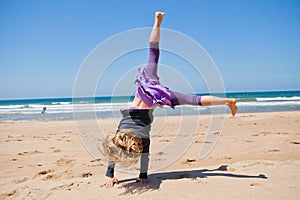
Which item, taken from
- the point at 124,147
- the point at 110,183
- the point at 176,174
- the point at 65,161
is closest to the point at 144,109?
the point at 124,147

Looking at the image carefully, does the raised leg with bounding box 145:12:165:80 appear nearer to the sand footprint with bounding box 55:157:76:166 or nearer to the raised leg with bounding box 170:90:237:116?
the raised leg with bounding box 170:90:237:116

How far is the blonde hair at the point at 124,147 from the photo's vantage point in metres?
3.11

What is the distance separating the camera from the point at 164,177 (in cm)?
377

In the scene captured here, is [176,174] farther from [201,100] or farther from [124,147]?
[201,100]

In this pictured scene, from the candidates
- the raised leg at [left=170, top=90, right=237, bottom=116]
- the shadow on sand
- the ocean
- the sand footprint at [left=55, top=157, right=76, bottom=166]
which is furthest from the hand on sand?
the ocean

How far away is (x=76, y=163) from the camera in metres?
5.01

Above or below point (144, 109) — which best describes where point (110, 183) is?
Answer: below

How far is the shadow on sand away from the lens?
129 inches

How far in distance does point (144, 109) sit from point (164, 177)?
1.13m

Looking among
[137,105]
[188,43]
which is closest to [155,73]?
[137,105]

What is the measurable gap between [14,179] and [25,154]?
6.59 ft

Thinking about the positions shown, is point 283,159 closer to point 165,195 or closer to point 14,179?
point 165,195

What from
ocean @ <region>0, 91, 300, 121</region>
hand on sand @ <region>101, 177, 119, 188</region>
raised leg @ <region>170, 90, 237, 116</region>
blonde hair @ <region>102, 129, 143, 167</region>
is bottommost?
hand on sand @ <region>101, 177, 119, 188</region>

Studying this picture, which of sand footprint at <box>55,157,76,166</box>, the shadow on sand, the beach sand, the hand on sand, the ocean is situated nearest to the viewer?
the beach sand
